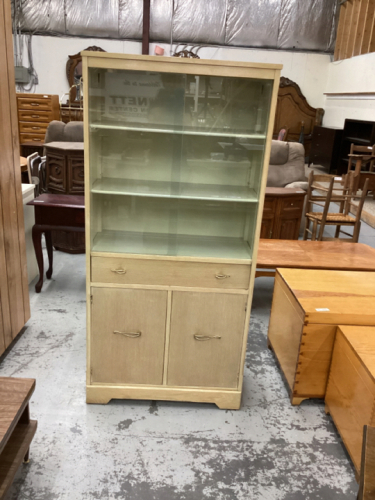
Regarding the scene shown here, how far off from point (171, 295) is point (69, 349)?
1.09 metres

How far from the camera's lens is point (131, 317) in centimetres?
239

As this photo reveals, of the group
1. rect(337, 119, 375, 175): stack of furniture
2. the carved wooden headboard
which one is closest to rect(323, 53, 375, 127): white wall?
rect(337, 119, 375, 175): stack of furniture

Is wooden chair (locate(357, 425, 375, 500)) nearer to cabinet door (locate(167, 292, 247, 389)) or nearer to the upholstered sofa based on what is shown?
cabinet door (locate(167, 292, 247, 389))

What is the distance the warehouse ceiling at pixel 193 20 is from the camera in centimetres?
1007

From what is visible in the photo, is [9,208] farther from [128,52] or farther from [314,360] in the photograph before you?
[128,52]

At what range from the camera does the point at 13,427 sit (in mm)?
1729

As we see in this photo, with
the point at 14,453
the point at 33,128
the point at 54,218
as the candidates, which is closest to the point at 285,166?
the point at 54,218

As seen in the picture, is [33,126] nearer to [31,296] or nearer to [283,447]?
[31,296]

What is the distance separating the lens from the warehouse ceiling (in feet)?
33.0

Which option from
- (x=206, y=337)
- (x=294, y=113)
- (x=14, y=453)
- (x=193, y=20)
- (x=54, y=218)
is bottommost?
(x=14, y=453)

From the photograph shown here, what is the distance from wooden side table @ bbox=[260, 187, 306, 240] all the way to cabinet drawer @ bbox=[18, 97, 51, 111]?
590 cm

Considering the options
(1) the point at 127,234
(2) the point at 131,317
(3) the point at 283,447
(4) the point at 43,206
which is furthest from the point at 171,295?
(4) the point at 43,206

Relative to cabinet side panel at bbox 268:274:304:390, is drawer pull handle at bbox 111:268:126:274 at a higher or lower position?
higher

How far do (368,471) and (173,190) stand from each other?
1.62 meters
